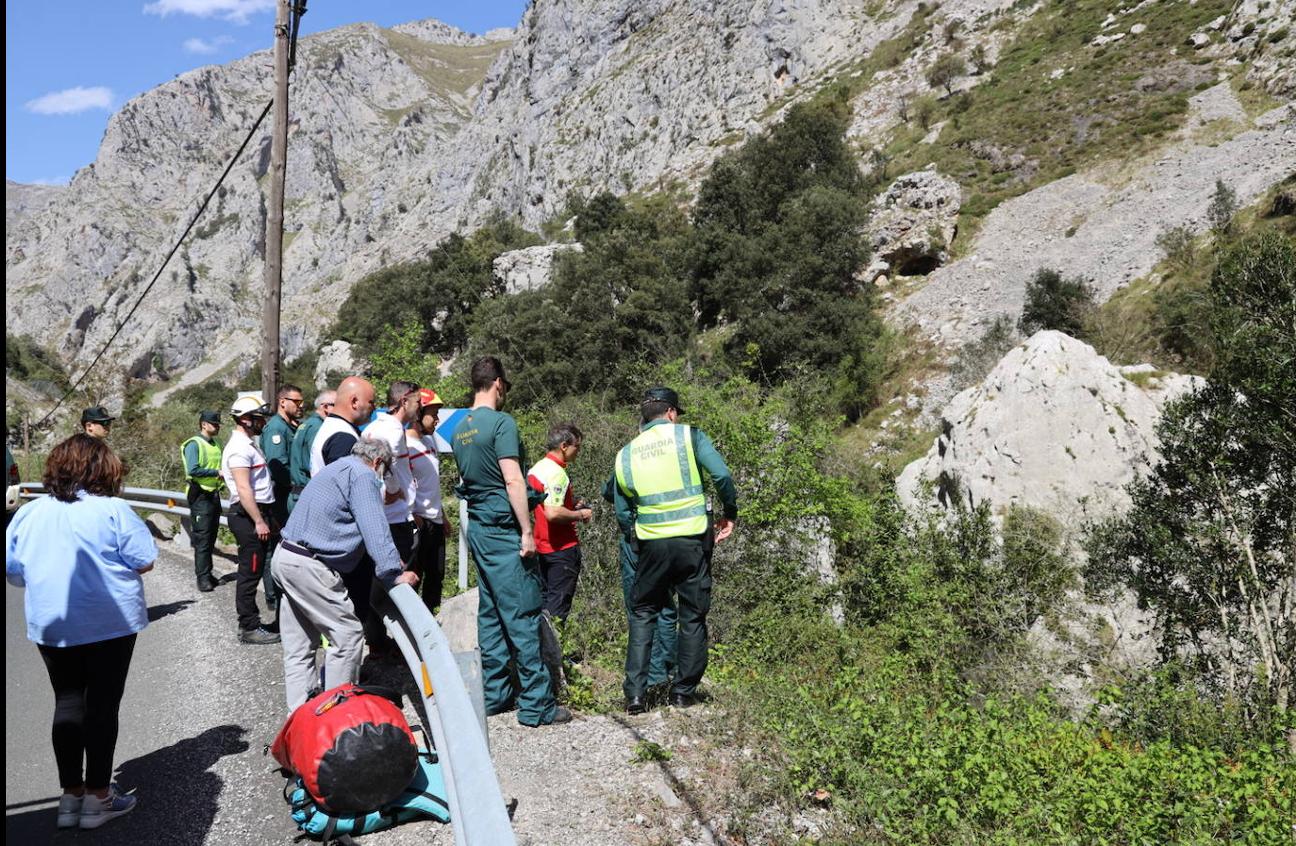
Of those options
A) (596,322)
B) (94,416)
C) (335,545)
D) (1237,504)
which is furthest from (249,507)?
(596,322)

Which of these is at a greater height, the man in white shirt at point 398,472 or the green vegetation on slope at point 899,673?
the man in white shirt at point 398,472

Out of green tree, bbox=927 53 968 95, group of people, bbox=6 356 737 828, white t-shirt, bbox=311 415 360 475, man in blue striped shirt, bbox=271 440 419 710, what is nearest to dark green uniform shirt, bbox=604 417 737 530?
group of people, bbox=6 356 737 828

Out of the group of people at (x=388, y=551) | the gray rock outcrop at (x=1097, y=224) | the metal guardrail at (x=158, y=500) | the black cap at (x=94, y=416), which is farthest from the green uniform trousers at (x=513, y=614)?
the gray rock outcrop at (x=1097, y=224)

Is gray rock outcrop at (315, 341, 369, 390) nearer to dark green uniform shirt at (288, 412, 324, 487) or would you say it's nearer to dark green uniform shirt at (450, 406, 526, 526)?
dark green uniform shirt at (288, 412, 324, 487)

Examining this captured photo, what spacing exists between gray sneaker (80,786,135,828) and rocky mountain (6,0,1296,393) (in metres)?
2.84

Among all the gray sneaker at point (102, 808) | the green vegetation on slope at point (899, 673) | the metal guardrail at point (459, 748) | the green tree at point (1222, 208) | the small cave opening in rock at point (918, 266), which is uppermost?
the green tree at point (1222, 208)

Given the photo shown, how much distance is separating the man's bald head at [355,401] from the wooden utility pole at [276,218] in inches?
202

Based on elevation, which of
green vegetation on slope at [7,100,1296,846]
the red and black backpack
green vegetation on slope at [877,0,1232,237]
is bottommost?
green vegetation on slope at [7,100,1296,846]

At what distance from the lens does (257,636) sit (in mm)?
6199

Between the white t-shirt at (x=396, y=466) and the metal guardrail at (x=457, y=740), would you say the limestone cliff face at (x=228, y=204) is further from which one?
the metal guardrail at (x=457, y=740)

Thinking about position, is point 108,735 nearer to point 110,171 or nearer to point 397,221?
point 397,221

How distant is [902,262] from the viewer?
28297mm

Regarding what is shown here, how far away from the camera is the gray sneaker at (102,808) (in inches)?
134

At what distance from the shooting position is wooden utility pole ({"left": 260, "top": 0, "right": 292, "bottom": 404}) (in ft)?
29.7
